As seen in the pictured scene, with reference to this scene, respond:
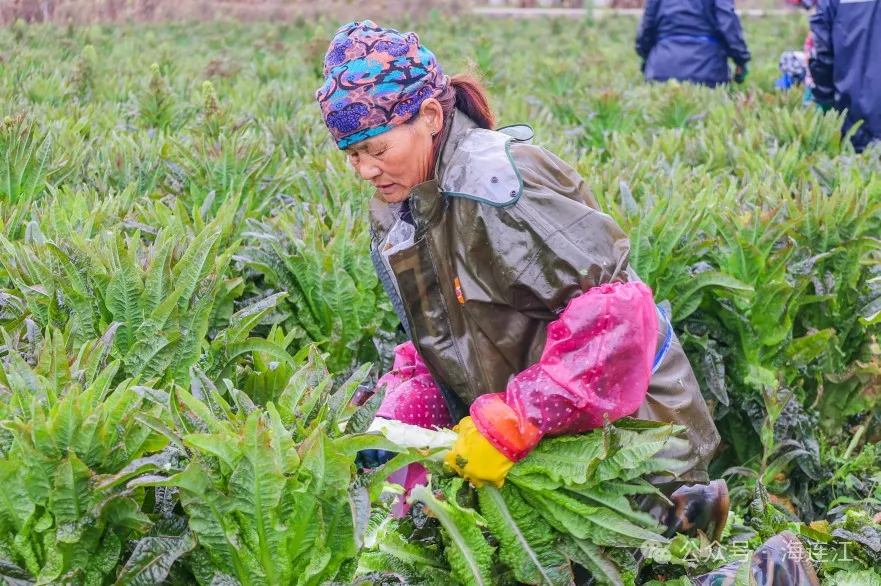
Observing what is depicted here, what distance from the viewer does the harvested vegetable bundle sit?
2.24 metres

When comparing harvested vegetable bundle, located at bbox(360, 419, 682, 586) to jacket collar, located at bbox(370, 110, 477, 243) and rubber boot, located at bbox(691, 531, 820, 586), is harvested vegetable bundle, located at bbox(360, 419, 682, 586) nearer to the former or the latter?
rubber boot, located at bbox(691, 531, 820, 586)

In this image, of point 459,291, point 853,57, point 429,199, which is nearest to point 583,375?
point 459,291

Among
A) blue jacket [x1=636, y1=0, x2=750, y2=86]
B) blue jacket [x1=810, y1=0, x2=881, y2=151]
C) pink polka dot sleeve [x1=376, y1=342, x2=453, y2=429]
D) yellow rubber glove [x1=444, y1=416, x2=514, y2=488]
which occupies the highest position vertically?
yellow rubber glove [x1=444, y1=416, x2=514, y2=488]

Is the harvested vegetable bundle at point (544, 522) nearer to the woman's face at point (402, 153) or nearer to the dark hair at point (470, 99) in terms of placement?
the woman's face at point (402, 153)

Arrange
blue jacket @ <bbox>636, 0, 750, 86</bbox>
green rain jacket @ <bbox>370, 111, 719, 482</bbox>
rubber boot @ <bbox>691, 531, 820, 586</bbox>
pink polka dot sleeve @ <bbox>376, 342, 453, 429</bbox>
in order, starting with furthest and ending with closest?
blue jacket @ <bbox>636, 0, 750, 86</bbox> → pink polka dot sleeve @ <bbox>376, 342, 453, 429</bbox> → rubber boot @ <bbox>691, 531, 820, 586</bbox> → green rain jacket @ <bbox>370, 111, 719, 482</bbox>

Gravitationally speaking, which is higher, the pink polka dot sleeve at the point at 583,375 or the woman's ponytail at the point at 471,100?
the woman's ponytail at the point at 471,100

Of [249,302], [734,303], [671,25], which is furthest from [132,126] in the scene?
[671,25]

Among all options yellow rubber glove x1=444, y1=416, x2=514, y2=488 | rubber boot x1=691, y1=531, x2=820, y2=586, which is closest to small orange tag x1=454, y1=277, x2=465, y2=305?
yellow rubber glove x1=444, y1=416, x2=514, y2=488

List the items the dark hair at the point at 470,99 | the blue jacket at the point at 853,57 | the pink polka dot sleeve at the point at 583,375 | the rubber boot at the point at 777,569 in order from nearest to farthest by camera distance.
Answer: the pink polka dot sleeve at the point at 583,375 < the rubber boot at the point at 777,569 < the dark hair at the point at 470,99 < the blue jacket at the point at 853,57

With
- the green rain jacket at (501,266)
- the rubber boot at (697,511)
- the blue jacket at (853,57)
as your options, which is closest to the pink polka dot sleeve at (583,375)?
the green rain jacket at (501,266)

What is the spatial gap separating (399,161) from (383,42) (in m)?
0.30

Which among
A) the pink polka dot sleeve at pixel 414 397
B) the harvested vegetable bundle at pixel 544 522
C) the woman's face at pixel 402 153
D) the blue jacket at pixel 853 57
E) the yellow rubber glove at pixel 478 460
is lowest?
the blue jacket at pixel 853 57

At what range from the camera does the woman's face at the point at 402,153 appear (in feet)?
8.43

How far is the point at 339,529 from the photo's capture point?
2.04 meters
